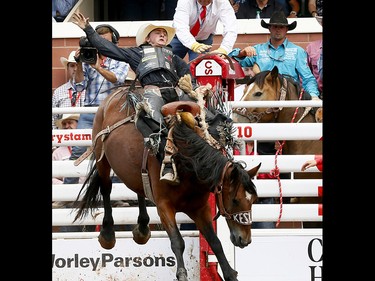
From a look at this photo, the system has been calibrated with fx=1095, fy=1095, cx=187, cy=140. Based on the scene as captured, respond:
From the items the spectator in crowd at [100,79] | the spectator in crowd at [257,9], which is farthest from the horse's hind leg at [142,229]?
the spectator in crowd at [257,9]

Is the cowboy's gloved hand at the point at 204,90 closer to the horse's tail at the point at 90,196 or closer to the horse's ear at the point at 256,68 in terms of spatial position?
the horse's tail at the point at 90,196

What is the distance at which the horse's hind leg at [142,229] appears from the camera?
8.50m

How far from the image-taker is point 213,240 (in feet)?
25.8

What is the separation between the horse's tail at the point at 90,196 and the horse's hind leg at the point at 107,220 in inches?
→ 2.0

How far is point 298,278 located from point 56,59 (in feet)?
15.1

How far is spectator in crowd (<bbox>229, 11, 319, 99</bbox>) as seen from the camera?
33.6 feet

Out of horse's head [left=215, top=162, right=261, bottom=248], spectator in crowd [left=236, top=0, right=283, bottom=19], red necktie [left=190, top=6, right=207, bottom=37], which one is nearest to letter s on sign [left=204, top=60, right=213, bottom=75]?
horse's head [left=215, top=162, right=261, bottom=248]

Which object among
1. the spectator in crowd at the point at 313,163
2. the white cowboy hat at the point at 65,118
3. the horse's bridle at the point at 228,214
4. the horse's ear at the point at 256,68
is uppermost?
the horse's ear at the point at 256,68

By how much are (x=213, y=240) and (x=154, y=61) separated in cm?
147

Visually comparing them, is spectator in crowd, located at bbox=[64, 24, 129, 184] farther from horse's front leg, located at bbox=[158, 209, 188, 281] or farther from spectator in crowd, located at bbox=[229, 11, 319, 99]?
horse's front leg, located at bbox=[158, 209, 188, 281]

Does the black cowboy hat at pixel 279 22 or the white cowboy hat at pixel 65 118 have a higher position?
the black cowboy hat at pixel 279 22

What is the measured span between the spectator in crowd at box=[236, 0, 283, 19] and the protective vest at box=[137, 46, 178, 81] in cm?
432
